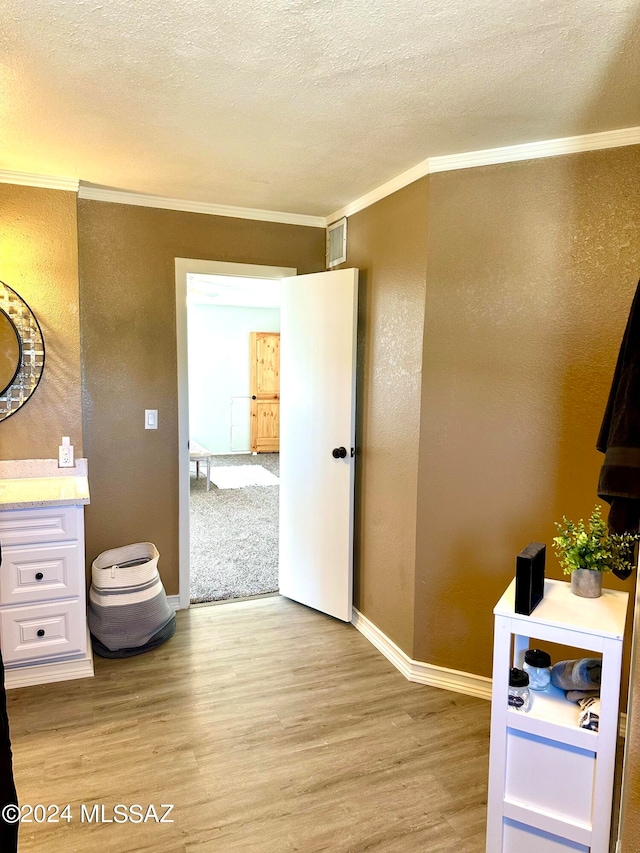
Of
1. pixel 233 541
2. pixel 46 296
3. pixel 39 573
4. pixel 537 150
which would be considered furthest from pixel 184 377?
pixel 537 150

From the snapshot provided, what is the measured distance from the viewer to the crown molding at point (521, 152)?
84.6 inches

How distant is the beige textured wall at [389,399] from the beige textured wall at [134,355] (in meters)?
0.89

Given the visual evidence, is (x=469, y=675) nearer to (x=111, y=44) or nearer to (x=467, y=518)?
(x=467, y=518)

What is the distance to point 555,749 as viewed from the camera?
4.95ft

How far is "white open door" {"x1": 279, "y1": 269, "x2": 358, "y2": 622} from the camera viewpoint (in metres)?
3.14

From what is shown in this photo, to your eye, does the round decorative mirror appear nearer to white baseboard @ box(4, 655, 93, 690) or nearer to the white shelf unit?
white baseboard @ box(4, 655, 93, 690)

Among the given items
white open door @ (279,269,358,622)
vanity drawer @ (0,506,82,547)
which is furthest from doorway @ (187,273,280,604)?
vanity drawer @ (0,506,82,547)

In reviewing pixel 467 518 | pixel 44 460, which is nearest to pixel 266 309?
pixel 44 460

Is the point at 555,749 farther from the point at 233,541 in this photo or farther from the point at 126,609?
the point at 233,541

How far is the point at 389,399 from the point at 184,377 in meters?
1.26

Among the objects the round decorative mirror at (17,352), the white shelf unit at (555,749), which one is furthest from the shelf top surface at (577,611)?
the round decorative mirror at (17,352)

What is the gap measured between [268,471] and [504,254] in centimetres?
566

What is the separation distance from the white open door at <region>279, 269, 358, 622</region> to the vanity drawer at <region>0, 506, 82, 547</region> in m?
1.33

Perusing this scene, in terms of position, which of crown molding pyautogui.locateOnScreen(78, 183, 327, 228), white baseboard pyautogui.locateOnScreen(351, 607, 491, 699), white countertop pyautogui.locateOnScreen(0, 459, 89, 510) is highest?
crown molding pyautogui.locateOnScreen(78, 183, 327, 228)
